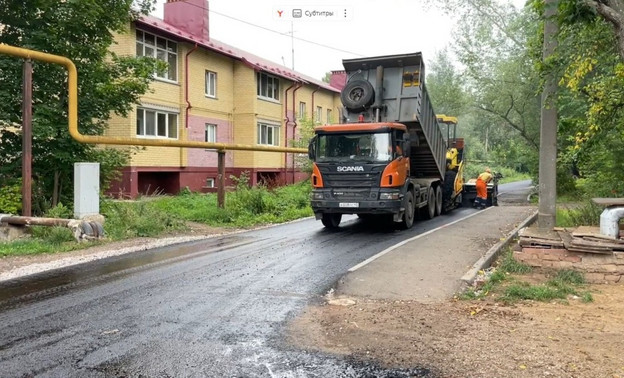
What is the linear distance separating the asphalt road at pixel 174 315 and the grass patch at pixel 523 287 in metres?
2.05

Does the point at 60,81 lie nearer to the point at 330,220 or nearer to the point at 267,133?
the point at 330,220

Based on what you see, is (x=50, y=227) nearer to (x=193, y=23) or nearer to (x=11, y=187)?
(x=11, y=187)

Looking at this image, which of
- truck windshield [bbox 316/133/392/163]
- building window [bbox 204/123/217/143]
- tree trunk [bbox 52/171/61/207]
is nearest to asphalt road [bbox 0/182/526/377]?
truck windshield [bbox 316/133/392/163]

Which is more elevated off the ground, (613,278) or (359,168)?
(359,168)

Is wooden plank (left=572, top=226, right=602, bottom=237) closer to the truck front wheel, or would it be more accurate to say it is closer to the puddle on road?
the puddle on road

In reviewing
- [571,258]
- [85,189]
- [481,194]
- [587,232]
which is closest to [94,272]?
[85,189]

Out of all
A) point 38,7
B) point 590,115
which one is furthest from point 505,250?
point 38,7

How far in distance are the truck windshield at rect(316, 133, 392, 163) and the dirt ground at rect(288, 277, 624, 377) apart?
6.43 m

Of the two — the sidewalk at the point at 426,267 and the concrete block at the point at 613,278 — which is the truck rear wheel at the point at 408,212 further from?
the concrete block at the point at 613,278

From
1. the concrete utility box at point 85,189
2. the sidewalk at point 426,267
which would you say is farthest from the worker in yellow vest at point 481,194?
the concrete utility box at point 85,189

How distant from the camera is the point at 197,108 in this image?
2427 cm

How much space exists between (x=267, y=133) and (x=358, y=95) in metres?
15.9

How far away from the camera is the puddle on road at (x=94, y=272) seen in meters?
6.59

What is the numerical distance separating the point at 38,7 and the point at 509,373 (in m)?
12.2
